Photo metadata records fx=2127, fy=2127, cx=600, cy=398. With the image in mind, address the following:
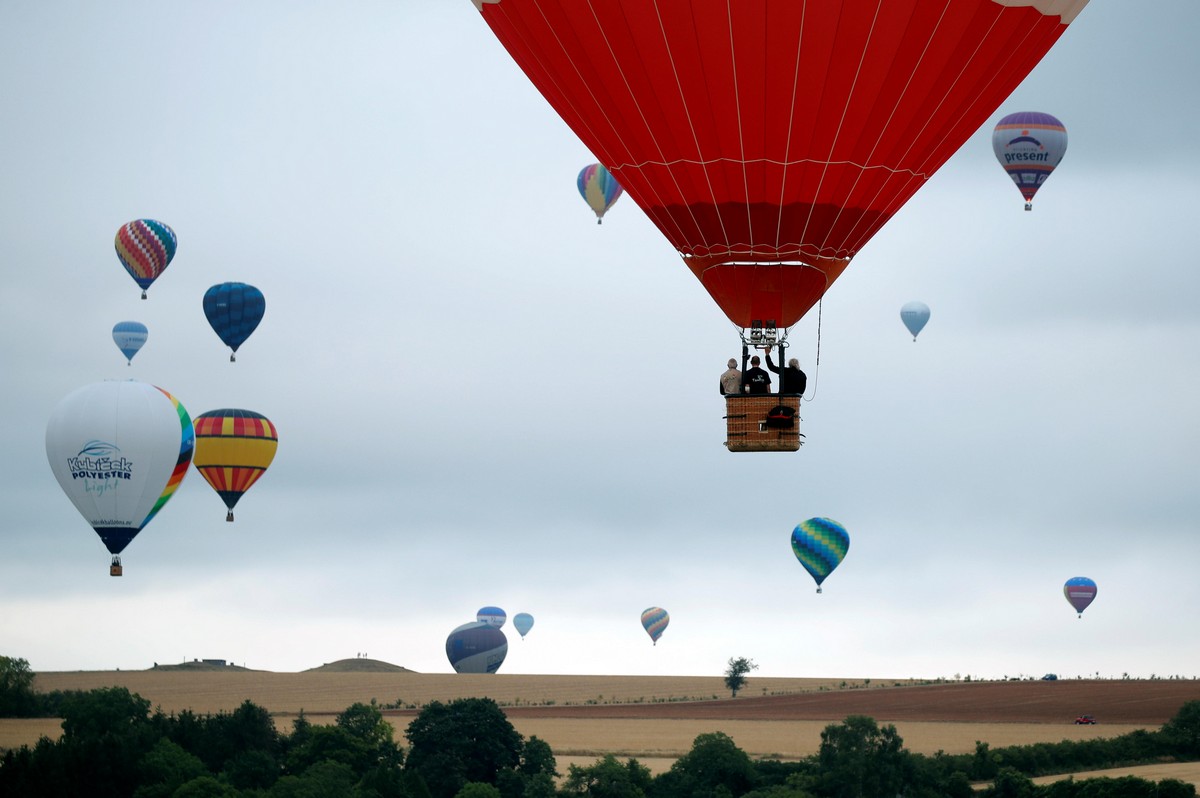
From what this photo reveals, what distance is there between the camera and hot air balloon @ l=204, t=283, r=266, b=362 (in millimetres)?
63125

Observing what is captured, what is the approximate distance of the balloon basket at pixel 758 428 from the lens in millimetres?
25828

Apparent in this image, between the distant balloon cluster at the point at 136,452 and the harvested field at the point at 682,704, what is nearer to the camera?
the distant balloon cluster at the point at 136,452

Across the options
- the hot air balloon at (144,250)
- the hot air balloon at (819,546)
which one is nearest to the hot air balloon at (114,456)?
the hot air balloon at (144,250)

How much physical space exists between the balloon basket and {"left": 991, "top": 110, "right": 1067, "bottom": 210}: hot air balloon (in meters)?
37.6

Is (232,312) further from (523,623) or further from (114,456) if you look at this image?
(523,623)

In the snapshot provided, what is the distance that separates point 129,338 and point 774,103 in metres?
49.3

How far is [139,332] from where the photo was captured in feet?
236

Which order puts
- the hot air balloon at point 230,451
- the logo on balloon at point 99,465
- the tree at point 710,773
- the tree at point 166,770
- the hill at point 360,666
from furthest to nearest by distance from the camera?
1. the hill at point 360,666
2. the hot air balloon at point 230,451
3. the tree at point 710,773
4. the logo on balloon at point 99,465
5. the tree at point 166,770

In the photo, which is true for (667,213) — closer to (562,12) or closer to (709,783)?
(562,12)

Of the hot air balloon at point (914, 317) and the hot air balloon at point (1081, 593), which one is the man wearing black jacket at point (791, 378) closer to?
the hot air balloon at point (914, 317)

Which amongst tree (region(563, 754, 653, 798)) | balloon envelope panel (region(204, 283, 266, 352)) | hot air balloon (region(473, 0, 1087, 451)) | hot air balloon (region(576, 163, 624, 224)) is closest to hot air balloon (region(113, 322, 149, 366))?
balloon envelope panel (region(204, 283, 266, 352))

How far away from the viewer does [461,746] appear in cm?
6162

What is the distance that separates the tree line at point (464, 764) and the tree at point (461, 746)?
4cm

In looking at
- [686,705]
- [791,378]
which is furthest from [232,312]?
[791,378]
